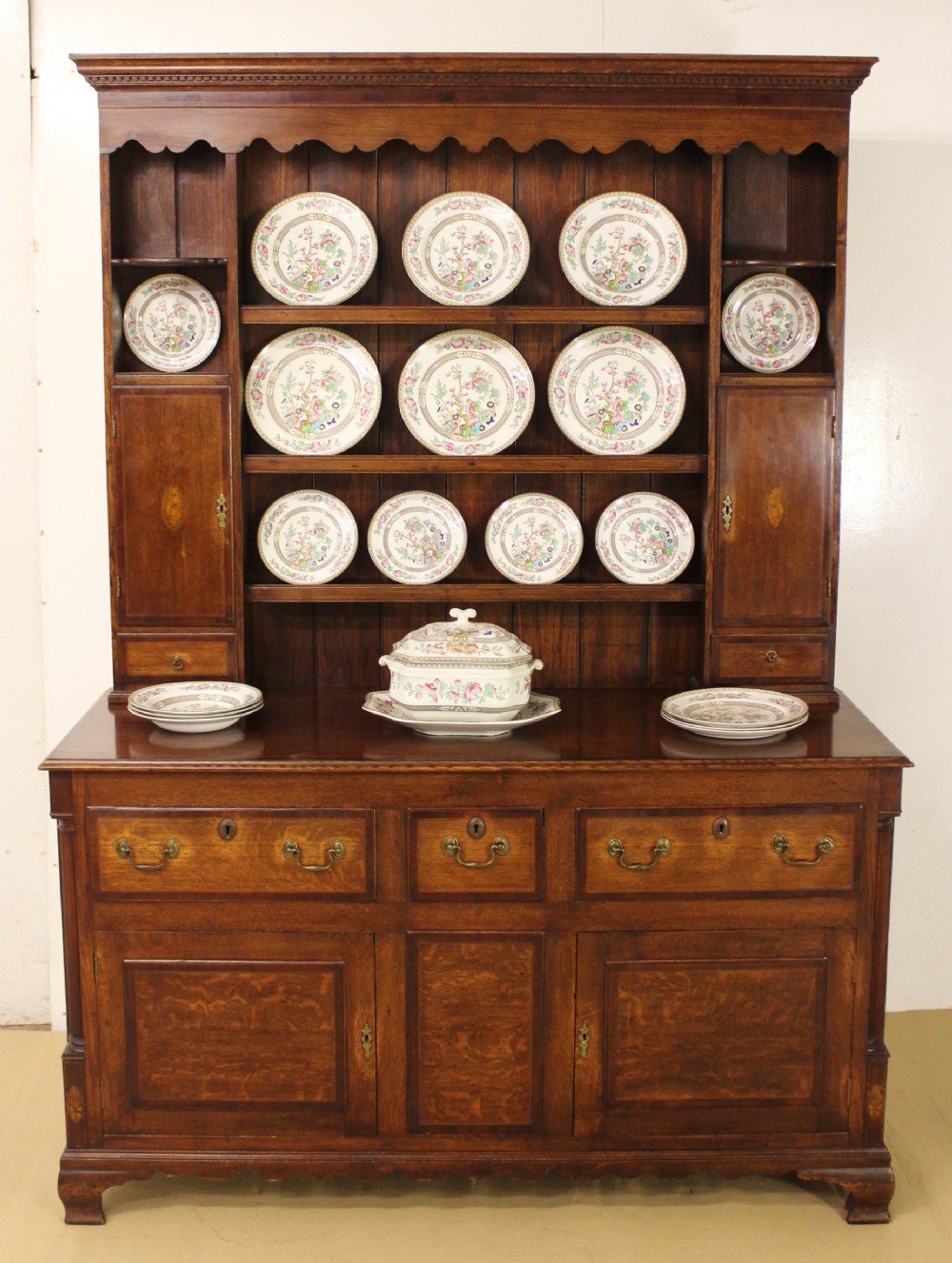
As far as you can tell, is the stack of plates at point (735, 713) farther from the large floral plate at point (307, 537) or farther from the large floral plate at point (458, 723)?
the large floral plate at point (307, 537)

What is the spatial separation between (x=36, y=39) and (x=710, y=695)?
2176 millimetres

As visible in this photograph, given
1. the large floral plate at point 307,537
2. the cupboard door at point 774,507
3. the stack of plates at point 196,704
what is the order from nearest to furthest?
the stack of plates at point 196,704
the cupboard door at point 774,507
the large floral plate at point 307,537

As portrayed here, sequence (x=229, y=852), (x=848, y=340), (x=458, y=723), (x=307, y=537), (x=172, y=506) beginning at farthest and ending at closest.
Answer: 1. (x=848, y=340)
2. (x=307, y=537)
3. (x=172, y=506)
4. (x=458, y=723)
5. (x=229, y=852)

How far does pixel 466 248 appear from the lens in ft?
9.73

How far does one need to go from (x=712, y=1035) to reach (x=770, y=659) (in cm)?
84

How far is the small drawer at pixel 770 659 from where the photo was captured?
299 centimetres

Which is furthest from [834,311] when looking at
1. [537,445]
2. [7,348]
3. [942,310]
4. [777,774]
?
[7,348]

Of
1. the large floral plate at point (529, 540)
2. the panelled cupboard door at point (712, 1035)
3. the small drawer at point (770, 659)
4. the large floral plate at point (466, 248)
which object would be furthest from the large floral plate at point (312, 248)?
the panelled cupboard door at point (712, 1035)

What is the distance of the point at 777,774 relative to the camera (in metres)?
2.57

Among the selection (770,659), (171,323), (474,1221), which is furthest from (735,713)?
(171,323)

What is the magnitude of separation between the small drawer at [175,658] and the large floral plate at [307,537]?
22 centimetres

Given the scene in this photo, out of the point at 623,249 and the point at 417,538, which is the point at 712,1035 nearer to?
the point at 417,538

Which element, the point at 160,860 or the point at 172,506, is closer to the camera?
the point at 160,860

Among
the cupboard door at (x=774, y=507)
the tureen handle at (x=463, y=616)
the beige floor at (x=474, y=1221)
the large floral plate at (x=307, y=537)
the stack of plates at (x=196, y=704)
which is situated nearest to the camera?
the beige floor at (x=474, y=1221)
